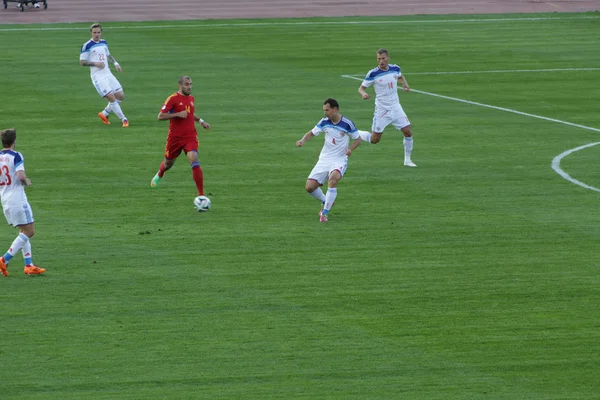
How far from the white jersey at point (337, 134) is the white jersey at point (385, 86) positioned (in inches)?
175

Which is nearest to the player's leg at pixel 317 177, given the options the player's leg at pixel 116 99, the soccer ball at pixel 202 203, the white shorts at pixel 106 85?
the soccer ball at pixel 202 203

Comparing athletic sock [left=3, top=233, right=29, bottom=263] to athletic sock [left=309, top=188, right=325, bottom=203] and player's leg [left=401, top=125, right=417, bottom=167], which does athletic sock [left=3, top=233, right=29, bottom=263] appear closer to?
athletic sock [left=309, top=188, right=325, bottom=203]

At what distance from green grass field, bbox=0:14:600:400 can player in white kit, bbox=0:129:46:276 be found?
1.77ft

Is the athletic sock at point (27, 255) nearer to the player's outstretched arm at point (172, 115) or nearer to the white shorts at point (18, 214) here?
the white shorts at point (18, 214)

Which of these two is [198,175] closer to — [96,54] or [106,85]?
[106,85]

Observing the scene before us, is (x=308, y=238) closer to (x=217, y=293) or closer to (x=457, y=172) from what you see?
Answer: (x=217, y=293)

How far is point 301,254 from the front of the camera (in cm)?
1636

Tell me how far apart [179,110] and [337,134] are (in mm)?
2989

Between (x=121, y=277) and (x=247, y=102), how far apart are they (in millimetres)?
15714

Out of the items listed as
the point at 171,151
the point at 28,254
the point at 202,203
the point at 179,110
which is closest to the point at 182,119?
the point at 179,110

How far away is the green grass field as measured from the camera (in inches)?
470

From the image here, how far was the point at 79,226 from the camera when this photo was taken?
710 inches

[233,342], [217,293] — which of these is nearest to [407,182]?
[217,293]

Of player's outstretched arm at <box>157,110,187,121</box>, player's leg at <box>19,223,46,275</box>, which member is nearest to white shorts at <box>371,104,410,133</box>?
player's outstretched arm at <box>157,110,187,121</box>
